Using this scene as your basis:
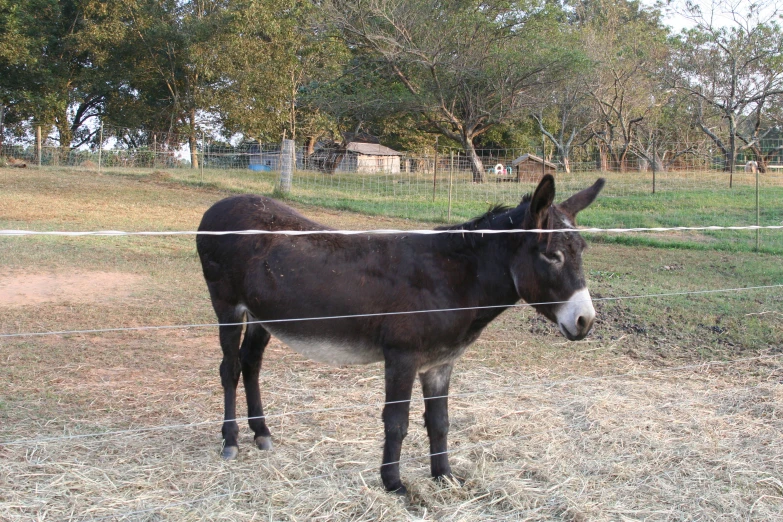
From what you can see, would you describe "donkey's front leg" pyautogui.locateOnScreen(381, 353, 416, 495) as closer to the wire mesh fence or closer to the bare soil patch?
the bare soil patch

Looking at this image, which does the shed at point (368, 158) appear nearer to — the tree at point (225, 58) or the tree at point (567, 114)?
the tree at point (225, 58)

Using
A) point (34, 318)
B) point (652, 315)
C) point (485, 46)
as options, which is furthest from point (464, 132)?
point (34, 318)

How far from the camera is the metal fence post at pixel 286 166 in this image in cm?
1900

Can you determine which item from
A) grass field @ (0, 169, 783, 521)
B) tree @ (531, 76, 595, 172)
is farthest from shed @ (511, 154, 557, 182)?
grass field @ (0, 169, 783, 521)

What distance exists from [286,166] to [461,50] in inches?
492

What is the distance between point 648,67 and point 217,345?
3541 centimetres

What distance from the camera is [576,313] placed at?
3428mm

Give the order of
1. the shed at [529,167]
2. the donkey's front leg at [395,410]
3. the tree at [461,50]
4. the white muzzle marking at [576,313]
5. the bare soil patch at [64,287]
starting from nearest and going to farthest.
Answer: the white muzzle marking at [576,313]
the donkey's front leg at [395,410]
the bare soil patch at [64,287]
the shed at [529,167]
the tree at [461,50]

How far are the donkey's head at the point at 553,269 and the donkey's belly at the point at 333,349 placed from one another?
1011 mm

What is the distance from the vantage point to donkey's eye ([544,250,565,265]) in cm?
356

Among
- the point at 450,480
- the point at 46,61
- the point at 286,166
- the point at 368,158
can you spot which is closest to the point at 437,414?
the point at 450,480

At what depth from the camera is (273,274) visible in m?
4.05

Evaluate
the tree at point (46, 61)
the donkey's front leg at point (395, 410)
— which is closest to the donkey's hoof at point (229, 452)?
the donkey's front leg at point (395, 410)

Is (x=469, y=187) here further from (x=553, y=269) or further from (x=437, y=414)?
(x=553, y=269)
